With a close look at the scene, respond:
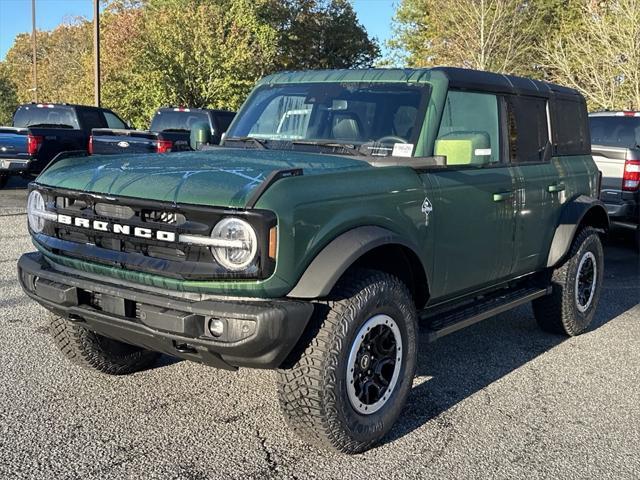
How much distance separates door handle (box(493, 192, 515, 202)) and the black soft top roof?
0.71 metres

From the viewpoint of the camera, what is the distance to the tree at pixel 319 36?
128 ft

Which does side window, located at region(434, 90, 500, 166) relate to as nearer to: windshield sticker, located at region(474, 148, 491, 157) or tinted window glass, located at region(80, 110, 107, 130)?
windshield sticker, located at region(474, 148, 491, 157)

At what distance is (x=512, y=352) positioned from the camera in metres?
5.32

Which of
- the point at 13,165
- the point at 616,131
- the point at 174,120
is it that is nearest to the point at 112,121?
the point at 174,120

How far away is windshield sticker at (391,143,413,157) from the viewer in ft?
13.3

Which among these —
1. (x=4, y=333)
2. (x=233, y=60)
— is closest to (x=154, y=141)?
(x=4, y=333)

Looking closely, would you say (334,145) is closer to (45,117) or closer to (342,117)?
(342,117)

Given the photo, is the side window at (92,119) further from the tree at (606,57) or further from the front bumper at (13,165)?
the tree at (606,57)

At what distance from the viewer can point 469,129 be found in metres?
4.56

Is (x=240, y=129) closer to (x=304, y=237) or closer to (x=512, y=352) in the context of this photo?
(x=304, y=237)

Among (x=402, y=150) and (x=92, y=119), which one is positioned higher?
(x=92, y=119)

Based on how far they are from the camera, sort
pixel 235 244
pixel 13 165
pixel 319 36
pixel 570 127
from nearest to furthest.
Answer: pixel 235 244, pixel 570 127, pixel 13 165, pixel 319 36

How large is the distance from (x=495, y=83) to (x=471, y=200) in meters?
1.03

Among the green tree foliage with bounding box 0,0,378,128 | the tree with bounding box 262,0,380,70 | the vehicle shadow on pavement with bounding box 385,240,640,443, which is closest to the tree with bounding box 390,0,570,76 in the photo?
the green tree foliage with bounding box 0,0,378,128
